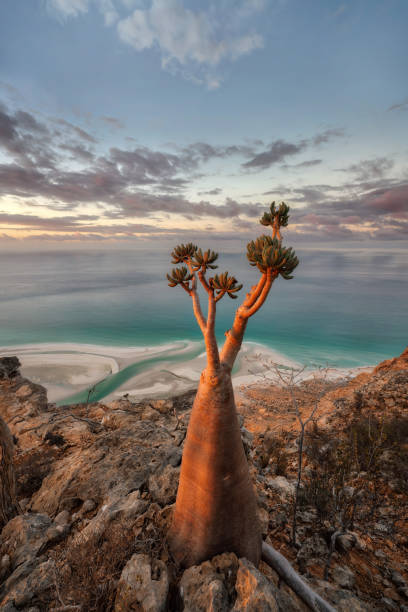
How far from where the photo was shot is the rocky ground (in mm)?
2846

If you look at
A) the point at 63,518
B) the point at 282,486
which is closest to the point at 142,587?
the point at 63,518

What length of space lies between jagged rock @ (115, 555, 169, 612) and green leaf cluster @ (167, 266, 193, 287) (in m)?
3.38

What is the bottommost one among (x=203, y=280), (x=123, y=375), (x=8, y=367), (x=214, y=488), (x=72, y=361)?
(x=123, y=375)

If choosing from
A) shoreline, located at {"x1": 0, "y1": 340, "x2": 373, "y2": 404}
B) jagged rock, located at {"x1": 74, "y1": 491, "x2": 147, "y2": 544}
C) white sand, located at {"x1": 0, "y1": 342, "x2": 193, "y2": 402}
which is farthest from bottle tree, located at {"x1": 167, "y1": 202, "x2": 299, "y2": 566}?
white sand, located at {"x1": 0, "y1": 342, "x2": 193, "y2": 402}

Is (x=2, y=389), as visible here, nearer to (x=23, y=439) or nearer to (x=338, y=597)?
(x=23, y=439)

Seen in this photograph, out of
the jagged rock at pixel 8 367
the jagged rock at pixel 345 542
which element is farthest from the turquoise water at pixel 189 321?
the jagged rock at pixel 345 542

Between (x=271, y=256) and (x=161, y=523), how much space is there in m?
4.24

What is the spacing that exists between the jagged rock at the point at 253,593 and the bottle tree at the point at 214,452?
0.49 metres

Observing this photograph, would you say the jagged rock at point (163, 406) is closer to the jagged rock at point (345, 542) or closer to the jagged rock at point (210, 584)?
the jagged rock at point (345, 542)

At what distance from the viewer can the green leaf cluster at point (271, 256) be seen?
242 cm

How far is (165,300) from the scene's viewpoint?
222 ft

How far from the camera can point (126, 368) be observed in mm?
26781

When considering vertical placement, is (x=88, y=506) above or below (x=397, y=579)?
above

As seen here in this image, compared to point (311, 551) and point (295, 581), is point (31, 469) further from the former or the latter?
point (311, 551)
